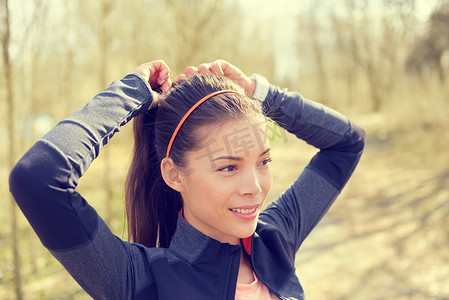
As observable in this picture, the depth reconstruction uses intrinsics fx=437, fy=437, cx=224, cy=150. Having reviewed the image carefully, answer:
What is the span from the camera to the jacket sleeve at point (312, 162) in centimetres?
177

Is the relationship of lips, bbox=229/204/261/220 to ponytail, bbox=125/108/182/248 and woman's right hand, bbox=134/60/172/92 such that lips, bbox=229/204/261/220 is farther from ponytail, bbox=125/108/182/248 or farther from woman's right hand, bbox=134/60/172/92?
woman's right hand, bbox=134/60/172/92

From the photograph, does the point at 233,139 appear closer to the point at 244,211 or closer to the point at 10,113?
the point at 244,211

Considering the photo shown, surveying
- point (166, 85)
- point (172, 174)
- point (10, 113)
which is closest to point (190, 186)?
point (172, 174)

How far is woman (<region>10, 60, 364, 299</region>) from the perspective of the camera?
1.17 meters

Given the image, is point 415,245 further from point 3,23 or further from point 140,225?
point 3,23

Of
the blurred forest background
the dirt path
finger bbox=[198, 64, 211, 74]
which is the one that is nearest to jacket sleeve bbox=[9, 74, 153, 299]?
finger bbox=[198, 64, 211, 74]

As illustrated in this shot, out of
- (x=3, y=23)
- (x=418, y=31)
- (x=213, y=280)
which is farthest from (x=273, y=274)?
(x=418, y=31)

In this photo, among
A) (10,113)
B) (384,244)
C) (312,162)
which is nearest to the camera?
(312,162)

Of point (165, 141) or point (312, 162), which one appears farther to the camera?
point (312, 162)

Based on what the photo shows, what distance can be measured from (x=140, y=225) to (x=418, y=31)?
14920mm

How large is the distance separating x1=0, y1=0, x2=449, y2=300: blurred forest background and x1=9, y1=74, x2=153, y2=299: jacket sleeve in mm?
1984

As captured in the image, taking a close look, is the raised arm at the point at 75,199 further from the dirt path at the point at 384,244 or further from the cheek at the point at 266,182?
the dirt path at the point at 384,244

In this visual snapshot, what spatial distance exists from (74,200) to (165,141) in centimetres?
51

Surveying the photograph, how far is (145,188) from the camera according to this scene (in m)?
1.74
